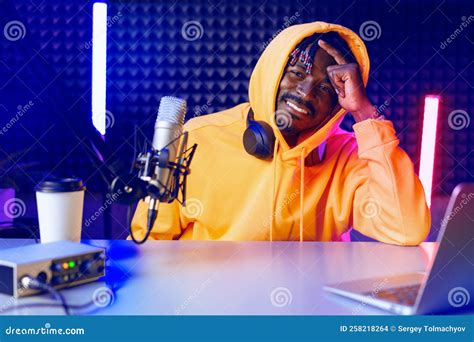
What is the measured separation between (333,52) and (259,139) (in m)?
0.37

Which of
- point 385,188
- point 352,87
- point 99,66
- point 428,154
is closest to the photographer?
point 385,188

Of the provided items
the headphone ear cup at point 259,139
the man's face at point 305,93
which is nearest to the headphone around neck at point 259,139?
the headphone ear cup at point 259,139

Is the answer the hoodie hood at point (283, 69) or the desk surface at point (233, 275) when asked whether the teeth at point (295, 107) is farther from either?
the desk surface at point (233, 275)

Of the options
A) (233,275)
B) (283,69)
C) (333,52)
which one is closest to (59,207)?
(233,275)

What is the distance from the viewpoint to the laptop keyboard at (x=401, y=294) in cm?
76

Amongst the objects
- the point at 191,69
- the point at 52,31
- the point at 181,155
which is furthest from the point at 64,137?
the point at 181,155

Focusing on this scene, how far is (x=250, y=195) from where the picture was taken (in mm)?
1569

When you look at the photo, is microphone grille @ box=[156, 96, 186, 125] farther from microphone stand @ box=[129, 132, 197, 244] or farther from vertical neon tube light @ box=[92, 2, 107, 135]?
vertical neon tube light @ box=[92, 2, 107, 135]

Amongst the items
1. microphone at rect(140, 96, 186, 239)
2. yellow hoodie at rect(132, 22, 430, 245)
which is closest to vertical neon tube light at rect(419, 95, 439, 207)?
yellow hoodie at rect(132, 22, 430, 245)

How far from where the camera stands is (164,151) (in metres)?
0.86

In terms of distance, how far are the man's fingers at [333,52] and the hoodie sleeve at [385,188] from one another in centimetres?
23

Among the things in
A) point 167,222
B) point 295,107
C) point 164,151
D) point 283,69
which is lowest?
point 167,222

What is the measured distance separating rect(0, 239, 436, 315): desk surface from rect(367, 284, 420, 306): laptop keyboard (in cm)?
3

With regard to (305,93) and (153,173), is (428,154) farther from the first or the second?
(153,173)
